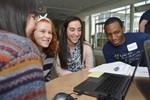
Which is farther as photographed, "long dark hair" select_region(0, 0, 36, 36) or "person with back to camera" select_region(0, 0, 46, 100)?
"long dark hair" select_region(0, 0, 36, 36)

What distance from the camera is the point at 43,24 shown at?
1520mm

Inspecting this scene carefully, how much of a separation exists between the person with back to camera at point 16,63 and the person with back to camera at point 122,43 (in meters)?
1.13

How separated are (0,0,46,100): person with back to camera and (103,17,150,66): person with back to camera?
44.4 inches

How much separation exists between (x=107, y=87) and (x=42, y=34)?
854 mm

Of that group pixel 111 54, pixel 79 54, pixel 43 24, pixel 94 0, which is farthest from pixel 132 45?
pixel 94 0

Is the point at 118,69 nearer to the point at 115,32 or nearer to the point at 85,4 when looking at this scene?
the point at 115,32

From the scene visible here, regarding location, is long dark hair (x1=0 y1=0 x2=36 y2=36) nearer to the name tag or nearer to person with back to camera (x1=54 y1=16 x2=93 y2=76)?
person with back to camera (x1=54 y1=16 x2=93 y2=76)

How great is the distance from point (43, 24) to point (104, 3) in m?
Result: 5.81

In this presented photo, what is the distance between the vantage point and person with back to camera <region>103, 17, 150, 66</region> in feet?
5.14

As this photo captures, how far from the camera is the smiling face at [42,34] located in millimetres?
1515

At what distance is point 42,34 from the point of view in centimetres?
152

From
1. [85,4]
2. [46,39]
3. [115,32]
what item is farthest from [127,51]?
[85,4]

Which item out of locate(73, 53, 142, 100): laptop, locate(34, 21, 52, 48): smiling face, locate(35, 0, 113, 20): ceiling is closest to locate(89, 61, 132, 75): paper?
locate(73, 53, 142, 100): laptop

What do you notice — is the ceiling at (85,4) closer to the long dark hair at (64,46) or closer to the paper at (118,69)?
the long dark hair at (64,46)
